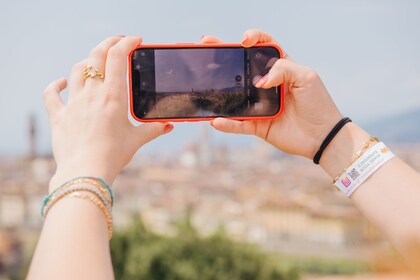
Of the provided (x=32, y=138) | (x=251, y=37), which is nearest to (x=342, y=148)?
(x=251, y=37)

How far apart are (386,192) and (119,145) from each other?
0.28 meters

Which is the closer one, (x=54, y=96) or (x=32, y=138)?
(x=54, y=96)

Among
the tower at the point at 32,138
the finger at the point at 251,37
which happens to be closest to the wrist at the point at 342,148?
the finger at the point at 251,37

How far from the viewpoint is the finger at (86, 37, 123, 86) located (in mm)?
520

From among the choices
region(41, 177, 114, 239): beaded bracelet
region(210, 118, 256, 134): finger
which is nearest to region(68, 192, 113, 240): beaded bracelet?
region(41, 177, 114, 239): beaded bracelet

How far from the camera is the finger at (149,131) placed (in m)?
0.53

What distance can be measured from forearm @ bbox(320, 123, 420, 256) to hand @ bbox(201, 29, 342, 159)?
0.09ft

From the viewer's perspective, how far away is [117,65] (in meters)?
0.52

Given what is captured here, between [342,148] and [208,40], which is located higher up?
[208,40]

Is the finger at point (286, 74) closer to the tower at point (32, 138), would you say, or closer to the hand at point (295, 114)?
the hand at point (295, 114)

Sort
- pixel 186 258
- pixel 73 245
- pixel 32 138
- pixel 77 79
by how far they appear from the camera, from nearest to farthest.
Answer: pixel 73 245
pixel 77 79
pixel 186 258
pixel 32 138

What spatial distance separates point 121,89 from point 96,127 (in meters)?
0.05

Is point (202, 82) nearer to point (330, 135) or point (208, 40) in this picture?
point (208, 40)

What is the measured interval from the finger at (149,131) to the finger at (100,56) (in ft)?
0.18
